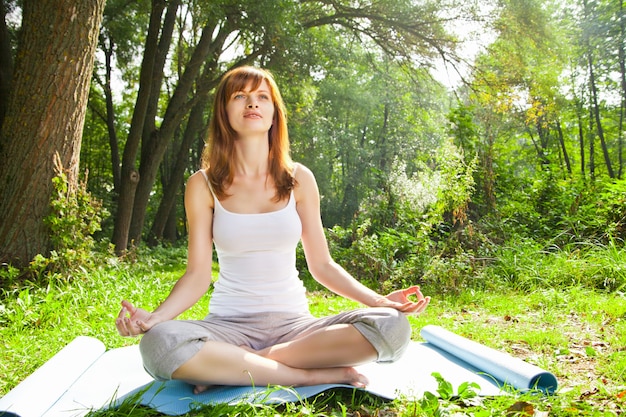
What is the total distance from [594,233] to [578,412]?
192 inches

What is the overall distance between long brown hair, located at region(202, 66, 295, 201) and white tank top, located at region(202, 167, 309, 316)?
19 centimetres

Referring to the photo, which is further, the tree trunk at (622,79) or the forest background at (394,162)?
the tree trunk at (622,79)

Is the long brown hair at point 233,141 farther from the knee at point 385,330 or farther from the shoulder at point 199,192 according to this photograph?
the knee at point 385,330

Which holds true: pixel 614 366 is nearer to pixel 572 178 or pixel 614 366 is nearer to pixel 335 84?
pixel 572 178

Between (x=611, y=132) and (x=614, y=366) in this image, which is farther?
(x=611, y=132)

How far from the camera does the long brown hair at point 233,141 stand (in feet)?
8.80

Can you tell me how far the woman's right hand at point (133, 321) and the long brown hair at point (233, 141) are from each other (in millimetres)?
715

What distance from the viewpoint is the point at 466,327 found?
161 inches

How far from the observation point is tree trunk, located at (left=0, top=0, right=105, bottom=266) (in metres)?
4.48

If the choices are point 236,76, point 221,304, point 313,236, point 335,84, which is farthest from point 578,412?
point 335,84

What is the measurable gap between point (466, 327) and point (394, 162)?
271 inches

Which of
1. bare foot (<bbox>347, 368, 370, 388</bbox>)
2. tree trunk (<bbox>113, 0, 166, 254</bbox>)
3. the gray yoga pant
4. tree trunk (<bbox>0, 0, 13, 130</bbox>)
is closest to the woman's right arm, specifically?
the gray yoga pant

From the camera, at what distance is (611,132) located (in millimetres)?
18109

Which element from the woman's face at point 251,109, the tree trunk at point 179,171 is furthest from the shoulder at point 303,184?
the tree trunk at point 179,171
